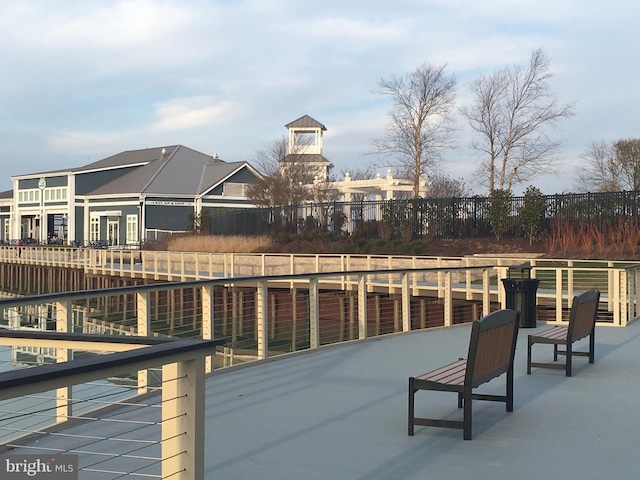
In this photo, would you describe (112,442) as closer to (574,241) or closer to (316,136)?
(574,241)

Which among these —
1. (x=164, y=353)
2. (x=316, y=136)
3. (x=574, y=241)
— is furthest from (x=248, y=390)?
(x=316, y=136)

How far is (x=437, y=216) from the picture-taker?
126ft

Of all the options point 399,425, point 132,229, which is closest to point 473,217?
point 399,425

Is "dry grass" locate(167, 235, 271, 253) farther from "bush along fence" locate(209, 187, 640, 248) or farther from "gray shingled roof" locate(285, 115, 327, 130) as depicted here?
"gray shingled roof" locate(285, 115, 327, 130)

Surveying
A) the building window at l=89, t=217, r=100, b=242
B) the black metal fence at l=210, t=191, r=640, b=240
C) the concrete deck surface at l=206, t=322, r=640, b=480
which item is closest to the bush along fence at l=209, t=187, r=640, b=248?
the black metal fence at l=210, t=191, r=640, b=240

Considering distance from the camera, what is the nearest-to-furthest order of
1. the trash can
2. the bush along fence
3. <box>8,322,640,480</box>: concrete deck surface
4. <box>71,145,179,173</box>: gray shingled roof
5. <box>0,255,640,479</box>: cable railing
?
<box>0,255,640,479</box>: cable railing
<box>8,322,640,480</box>: concrete deck surface
the trash can
the bush along fence
<box>71,145,179,173</box>: gray shingled roof

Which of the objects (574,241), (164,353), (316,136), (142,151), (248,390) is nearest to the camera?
(164,353)

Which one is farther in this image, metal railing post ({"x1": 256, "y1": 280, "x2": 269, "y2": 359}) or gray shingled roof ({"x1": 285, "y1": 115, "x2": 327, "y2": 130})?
gray shingled roof ({"x1": 285, "y1": 115, "x2": 327, "y2": 130})

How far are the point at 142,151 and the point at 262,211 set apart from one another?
33.1m

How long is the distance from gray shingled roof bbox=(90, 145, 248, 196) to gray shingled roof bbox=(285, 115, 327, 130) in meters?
5.36

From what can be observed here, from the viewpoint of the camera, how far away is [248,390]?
830 cm

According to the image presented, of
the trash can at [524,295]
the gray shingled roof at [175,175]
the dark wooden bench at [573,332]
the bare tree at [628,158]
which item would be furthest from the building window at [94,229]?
the dark wooden bench at [573,332]
